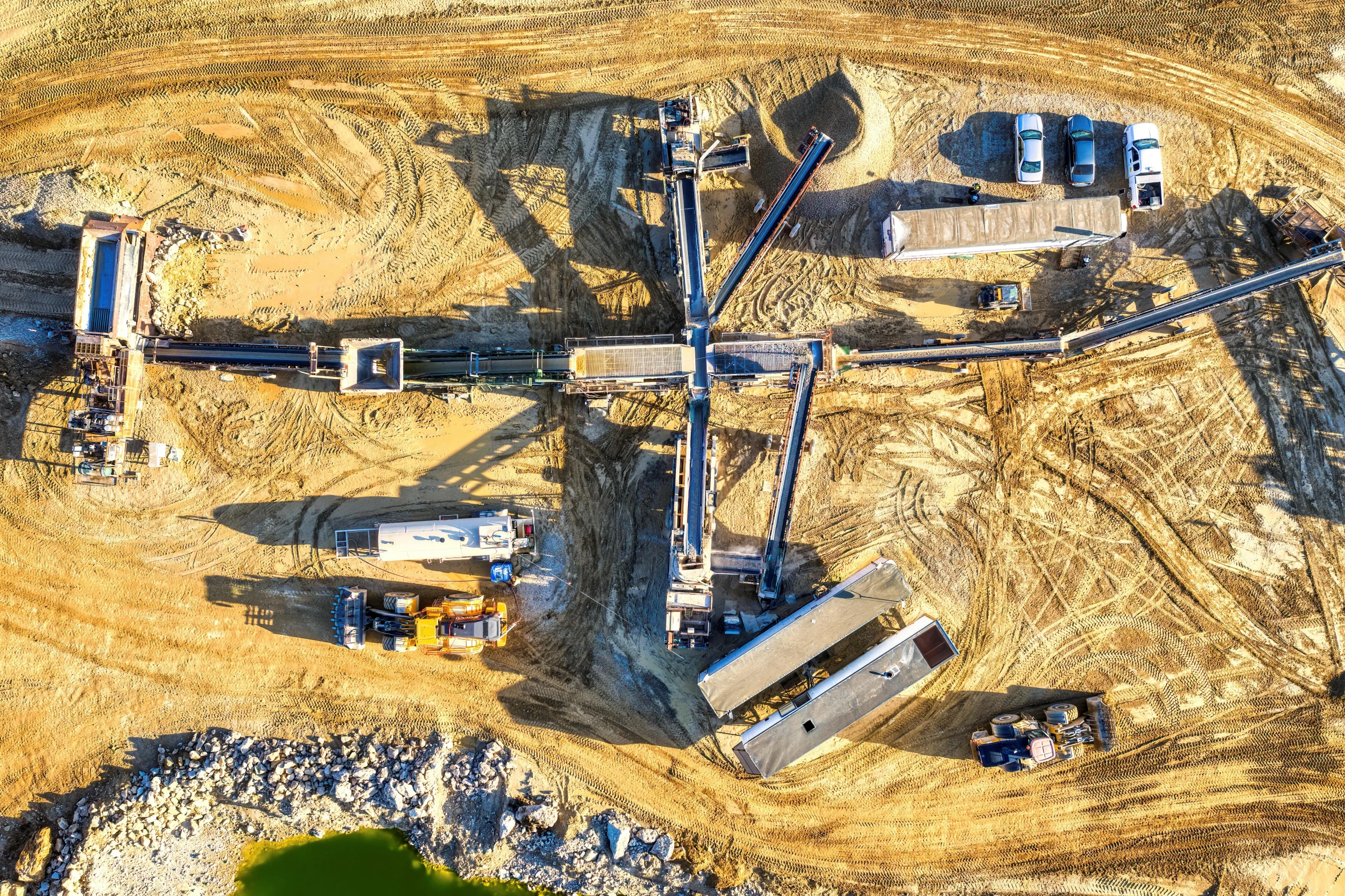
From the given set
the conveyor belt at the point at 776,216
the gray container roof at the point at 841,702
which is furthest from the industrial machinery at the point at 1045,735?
the conveyor belt at the point at 776,216

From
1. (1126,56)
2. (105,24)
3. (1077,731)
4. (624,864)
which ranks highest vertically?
(105,24)

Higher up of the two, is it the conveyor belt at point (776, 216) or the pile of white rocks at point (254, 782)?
the conveyor belt at point (776, 216)

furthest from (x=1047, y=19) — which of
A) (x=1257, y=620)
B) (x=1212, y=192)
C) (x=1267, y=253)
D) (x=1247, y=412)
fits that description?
(x=1257, y=620)

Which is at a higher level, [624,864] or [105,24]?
[105,24]

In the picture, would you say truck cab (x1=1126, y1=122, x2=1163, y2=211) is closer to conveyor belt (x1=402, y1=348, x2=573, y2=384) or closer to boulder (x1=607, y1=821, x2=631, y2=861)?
conveyor belt (x1=402, y1=348, x2=573, y2=384)

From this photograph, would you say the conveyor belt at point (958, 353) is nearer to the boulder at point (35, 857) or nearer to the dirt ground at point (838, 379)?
the dirt ground at point (838, 379)

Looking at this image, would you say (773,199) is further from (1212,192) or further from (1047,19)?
(1212,192)
